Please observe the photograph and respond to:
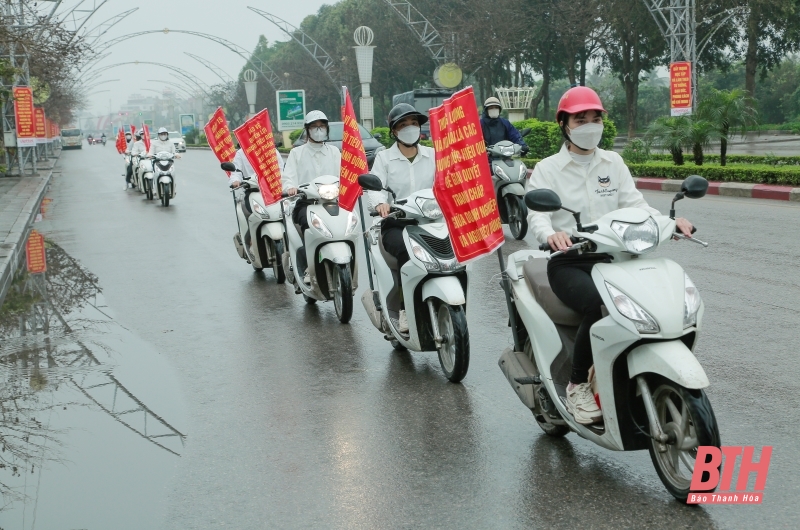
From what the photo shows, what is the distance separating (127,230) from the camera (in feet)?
55.1

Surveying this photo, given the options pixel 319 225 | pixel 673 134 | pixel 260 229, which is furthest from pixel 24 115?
pixel 319 225

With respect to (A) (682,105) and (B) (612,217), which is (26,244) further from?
(A) (682,105)

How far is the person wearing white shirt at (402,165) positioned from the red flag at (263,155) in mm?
2848

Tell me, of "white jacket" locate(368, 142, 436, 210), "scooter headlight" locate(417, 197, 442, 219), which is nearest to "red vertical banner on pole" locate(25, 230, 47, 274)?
"white jacket" locate(368, 142, 436, 210)

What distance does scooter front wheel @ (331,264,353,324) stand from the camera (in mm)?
7977

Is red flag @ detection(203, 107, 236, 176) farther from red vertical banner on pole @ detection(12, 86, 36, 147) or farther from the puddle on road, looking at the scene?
red vertical banner on pole @ detection(12, 86, 36, 147)

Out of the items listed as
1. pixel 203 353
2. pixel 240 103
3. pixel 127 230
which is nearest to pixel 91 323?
pixel 203 353

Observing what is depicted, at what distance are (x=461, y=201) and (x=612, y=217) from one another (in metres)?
1.31

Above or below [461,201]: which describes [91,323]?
below

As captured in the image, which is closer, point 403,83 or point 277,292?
point 277,292

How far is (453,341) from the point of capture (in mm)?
5934

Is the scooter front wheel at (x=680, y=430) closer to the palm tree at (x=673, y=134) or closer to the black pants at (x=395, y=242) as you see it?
the black pants at (x=395, y=242)

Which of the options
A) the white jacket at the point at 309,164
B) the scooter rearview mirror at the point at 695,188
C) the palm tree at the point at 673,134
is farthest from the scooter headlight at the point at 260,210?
the palm tree at the point at 673,134

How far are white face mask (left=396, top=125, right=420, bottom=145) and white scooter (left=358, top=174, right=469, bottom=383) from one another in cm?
42
